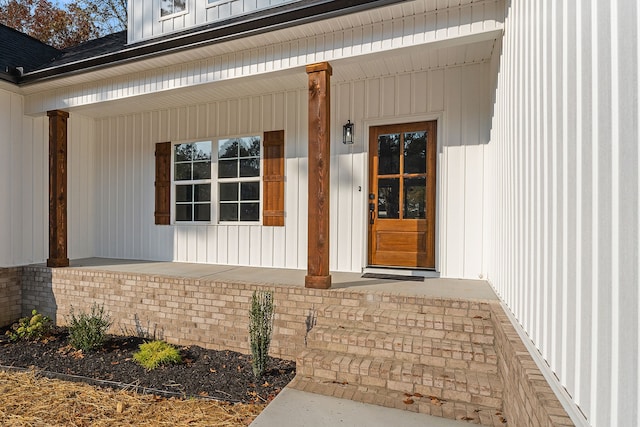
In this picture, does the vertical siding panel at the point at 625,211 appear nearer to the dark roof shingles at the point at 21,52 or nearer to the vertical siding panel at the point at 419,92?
the vertical siding panel at the point at 419,92

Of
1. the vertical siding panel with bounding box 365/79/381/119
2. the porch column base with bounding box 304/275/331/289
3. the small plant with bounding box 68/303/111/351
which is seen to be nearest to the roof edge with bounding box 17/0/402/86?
the vertical siding panel with bounding box 365/79/381/119

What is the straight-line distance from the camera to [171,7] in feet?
17.8

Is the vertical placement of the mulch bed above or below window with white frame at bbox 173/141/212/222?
below

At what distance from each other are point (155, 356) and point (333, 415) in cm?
212

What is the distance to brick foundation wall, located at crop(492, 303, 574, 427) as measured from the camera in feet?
4.66

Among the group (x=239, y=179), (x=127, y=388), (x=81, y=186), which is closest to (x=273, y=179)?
(x=239, y=179)

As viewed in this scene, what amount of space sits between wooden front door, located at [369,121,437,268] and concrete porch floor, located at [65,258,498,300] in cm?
48

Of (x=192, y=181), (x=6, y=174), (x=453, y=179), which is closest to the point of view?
(x=453, y=179)

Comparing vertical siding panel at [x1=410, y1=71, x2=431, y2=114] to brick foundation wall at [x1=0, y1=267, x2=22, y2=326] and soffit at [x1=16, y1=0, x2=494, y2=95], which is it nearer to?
soffit at [x1=16, y1=0, x2=494, y2=95]

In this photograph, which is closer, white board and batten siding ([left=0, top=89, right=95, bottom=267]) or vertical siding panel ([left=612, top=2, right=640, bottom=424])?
vertical siding panel ([left=612, top=2, right=640, bottom=424])

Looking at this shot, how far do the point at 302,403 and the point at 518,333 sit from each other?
1.54 m

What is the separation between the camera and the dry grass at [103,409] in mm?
2541

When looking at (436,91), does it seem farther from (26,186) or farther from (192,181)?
(26,186)

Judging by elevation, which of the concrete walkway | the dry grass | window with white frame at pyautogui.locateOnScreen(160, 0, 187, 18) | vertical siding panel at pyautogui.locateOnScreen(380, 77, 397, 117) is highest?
window with white frame at pyautogui.locateOnScreen(160, 0, 187, 18)
